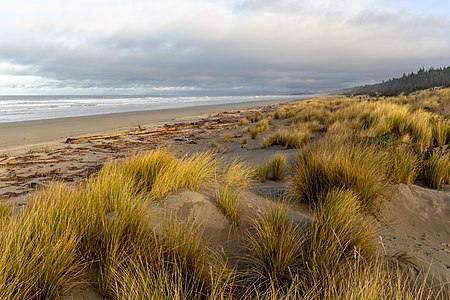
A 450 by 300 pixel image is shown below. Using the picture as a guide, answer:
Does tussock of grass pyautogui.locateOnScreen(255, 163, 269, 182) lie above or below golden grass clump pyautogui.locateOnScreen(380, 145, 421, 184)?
below

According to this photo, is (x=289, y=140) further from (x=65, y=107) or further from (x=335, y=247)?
(x=65, y=107)

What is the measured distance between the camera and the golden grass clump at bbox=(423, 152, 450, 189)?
4.91 m

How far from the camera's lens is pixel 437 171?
4.95 meters

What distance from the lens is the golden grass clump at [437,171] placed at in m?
4.91

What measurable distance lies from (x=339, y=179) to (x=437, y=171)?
2.03 metres

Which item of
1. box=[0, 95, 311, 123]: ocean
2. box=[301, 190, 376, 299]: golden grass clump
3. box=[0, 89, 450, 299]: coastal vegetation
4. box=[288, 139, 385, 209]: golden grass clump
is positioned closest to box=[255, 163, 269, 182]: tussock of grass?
box=[288, 139, 385, 209]: golden grass clump

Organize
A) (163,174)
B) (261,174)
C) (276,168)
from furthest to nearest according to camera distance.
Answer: (276,168) < (261,174) < (163,174)

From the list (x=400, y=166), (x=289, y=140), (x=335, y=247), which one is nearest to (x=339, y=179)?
(x=400, y=166)

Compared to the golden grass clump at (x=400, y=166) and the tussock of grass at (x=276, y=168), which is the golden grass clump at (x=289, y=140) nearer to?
the tussock of grass at (x=276, y=168)

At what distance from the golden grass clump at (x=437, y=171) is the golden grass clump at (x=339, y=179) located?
3.33ft

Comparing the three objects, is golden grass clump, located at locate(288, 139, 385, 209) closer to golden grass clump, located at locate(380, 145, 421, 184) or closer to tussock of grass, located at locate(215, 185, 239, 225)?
golden grass clump, located at locate(380, 145, 421, 184)

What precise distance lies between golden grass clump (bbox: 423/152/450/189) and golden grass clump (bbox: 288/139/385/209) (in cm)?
102

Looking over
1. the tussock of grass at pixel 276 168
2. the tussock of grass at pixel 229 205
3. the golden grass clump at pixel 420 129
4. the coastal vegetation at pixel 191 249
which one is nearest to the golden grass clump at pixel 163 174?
the coastal vegetation at pixel 191 249

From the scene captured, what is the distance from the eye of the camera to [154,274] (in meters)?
2.22
